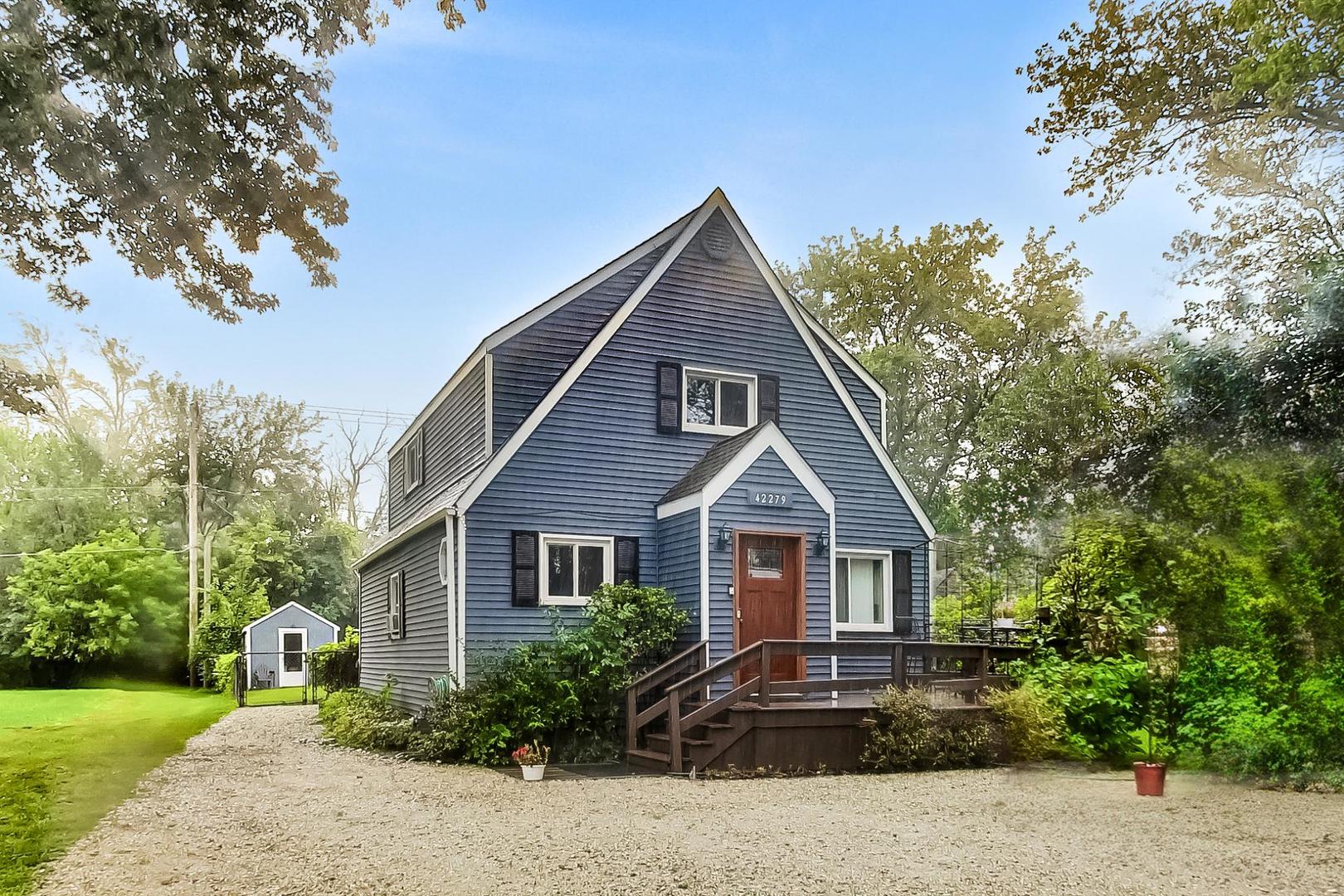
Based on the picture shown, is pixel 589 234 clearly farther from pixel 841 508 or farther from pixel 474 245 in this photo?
pixel 841 508

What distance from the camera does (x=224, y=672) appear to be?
25.9 meters

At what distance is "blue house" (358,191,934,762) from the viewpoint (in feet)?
39.7

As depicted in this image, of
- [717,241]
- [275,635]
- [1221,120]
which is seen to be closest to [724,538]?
[717,241]

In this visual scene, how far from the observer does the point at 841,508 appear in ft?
46.2

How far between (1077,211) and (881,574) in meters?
6.06

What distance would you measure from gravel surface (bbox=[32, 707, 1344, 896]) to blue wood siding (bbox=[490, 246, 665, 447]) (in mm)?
4752

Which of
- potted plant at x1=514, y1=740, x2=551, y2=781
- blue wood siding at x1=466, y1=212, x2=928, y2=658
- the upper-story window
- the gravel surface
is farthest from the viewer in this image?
the upper-story window

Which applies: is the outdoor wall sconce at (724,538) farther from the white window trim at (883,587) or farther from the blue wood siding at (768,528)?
the white window trim at (883,587)

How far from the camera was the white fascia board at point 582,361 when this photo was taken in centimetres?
1216

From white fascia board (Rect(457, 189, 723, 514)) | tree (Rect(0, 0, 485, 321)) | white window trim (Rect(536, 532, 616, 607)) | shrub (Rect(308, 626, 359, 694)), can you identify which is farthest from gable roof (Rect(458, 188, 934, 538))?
shrub (Rect(308, 626, 359, 694))

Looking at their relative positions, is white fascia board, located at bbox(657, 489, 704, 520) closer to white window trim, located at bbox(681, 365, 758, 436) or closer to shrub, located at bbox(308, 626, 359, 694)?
white window trim, located at bbox(681, 365, 758, 436)

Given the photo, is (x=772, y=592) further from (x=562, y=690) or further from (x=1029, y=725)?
(x=1029, y=725)

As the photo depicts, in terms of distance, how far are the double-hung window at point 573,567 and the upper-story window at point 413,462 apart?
459 cm

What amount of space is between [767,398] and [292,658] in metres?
19.4
